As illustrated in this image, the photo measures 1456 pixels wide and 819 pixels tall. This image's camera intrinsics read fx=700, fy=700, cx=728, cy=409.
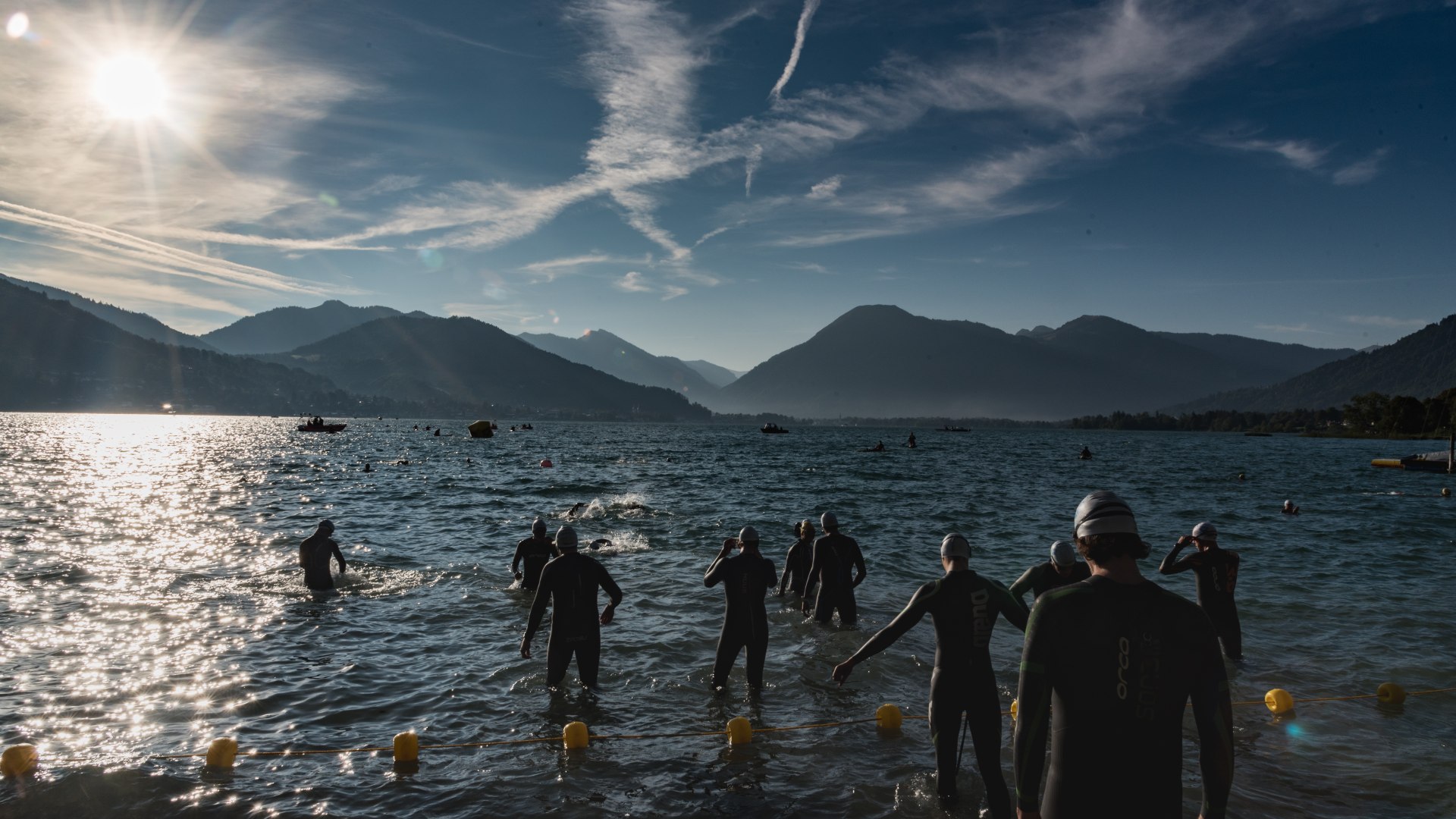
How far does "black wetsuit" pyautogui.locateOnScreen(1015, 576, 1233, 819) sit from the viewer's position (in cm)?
361

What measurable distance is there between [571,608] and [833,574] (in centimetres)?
562

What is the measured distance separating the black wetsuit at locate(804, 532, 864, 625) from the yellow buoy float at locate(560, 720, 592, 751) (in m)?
5.82

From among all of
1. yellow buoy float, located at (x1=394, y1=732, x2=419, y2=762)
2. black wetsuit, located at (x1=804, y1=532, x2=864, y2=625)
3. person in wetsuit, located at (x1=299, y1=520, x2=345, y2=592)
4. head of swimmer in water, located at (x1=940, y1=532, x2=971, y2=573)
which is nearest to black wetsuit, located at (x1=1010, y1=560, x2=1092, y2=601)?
head of swimmer in water, located at (x1=940, y1=532, x2=971, y2=573)

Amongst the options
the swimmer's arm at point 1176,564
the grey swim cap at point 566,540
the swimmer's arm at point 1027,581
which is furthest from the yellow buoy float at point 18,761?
the swimmer's arm at point 1176,564

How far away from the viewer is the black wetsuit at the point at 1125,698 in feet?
11.9

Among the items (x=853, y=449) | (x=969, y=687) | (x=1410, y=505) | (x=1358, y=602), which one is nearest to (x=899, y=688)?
(x=969, y=687)

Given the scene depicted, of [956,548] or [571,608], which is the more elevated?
[956,548]

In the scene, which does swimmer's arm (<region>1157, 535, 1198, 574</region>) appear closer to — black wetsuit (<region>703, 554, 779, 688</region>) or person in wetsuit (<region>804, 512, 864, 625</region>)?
person in wetsuit (<region>804, 512, 864, 625</region>)

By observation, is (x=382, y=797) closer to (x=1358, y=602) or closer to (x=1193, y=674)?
(x=1193, y=674)

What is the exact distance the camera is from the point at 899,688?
11281mm

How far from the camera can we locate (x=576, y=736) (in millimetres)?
8734

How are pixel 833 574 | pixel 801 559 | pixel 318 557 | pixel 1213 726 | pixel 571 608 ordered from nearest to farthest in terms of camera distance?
pixel 1213 726, pixel 571 608, pixel 833 574, pixel 801 559, pixel 318 557

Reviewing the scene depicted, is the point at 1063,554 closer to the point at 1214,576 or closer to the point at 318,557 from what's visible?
the point at 1214,576

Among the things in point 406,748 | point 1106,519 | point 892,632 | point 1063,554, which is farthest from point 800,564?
point 1106,519
